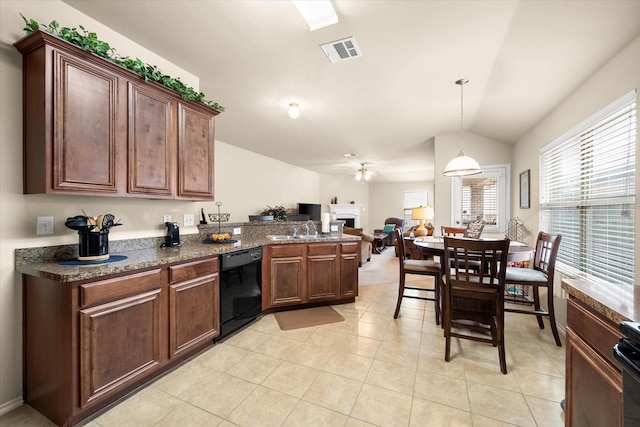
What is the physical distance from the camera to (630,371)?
713 mm

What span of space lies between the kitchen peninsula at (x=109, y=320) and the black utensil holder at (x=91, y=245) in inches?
6.6

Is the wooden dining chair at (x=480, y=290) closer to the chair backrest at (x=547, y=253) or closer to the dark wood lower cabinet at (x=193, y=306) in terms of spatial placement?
the chair backrest at (x=547, y=253)

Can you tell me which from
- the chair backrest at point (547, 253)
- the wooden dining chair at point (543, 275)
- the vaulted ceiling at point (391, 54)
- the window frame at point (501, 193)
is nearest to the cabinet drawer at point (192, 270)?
the vaulted ceiling at point (391, 54)

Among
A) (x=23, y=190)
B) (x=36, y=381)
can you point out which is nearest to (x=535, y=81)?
(x=23, y=190)

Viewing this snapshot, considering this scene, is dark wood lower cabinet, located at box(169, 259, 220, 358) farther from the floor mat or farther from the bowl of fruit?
the floor mat

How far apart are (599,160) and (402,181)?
26.6 feet

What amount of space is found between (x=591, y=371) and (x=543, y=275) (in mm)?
1905

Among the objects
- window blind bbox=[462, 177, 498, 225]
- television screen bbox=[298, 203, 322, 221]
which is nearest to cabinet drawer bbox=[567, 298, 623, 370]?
window blind bbox=[462, 177, 498, 225]

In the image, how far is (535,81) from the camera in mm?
2633

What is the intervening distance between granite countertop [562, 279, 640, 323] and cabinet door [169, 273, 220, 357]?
227cm

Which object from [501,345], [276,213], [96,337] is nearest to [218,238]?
[96,337]

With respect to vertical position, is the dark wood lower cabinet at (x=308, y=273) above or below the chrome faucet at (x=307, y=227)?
below

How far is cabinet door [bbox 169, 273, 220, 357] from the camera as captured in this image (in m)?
1.95

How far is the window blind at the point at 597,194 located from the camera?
75.3 inches
